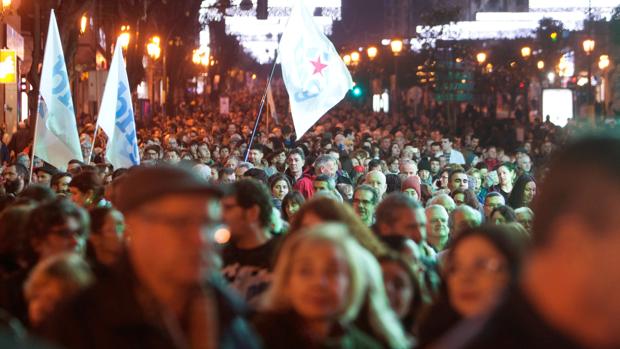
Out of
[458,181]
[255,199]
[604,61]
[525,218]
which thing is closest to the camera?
[255,199]

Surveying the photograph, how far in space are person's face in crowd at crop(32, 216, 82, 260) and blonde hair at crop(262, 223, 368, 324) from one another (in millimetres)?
1951

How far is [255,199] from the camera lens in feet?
25.1

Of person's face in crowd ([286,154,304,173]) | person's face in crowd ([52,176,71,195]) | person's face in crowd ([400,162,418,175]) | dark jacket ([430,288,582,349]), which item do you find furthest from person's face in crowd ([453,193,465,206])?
dark jacket ([430,288,582,349])

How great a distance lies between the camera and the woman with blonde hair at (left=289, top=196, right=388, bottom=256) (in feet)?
22.5

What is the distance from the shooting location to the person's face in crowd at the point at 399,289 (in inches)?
247

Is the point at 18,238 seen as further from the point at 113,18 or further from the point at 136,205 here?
the point at 113,18

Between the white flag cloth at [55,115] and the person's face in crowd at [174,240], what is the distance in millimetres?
11420

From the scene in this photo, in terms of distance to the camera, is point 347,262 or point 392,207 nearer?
point 347,262

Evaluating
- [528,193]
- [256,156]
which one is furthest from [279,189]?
[256,156]

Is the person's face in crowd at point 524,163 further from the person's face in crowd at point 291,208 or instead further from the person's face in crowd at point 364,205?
the person's face in crowd at point 291,208

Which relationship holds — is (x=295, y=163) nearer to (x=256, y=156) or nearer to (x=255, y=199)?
(x=256, y=156)

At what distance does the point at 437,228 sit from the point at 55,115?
6.20 m

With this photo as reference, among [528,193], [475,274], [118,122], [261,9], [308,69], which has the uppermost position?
[261,9]

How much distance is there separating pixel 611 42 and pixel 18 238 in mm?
47914
